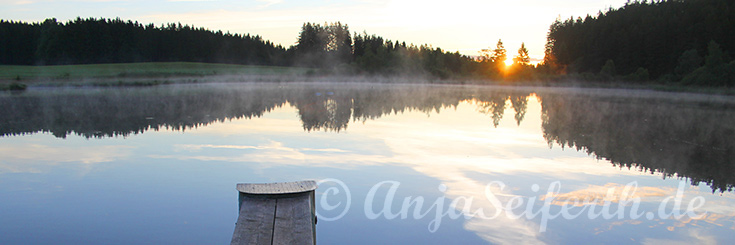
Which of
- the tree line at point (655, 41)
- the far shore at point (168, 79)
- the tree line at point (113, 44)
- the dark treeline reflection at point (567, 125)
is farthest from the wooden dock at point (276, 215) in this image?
the tree line at point (113, 44)

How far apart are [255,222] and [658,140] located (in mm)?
8962

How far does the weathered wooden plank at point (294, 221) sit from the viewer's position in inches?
132

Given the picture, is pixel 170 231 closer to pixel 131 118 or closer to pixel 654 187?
pixel 654 187

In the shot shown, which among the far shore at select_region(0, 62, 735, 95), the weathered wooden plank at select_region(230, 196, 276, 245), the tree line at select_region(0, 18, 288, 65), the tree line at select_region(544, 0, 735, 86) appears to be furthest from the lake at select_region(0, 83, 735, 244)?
the tree line at select_region(0, 18, 288, 65)

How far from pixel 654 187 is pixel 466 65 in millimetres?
74232

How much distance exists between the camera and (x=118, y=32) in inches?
2753

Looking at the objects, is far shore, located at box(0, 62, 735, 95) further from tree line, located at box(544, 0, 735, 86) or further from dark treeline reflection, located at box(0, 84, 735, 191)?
dark treeline reflection, located at box(0, 84, 735, 191)

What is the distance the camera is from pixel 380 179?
6215 millimetres

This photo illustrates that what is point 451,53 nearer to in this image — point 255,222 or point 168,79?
point 168,79

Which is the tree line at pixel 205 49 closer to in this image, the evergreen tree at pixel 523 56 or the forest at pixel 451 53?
the forest at pixel 451 53

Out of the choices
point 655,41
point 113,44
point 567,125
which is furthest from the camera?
point 113,44

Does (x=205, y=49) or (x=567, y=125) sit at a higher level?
(x=205, y=49)

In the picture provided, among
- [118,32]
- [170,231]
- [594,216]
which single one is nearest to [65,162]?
[170,231]

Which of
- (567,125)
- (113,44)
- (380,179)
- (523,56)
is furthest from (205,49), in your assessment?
(380,179)
